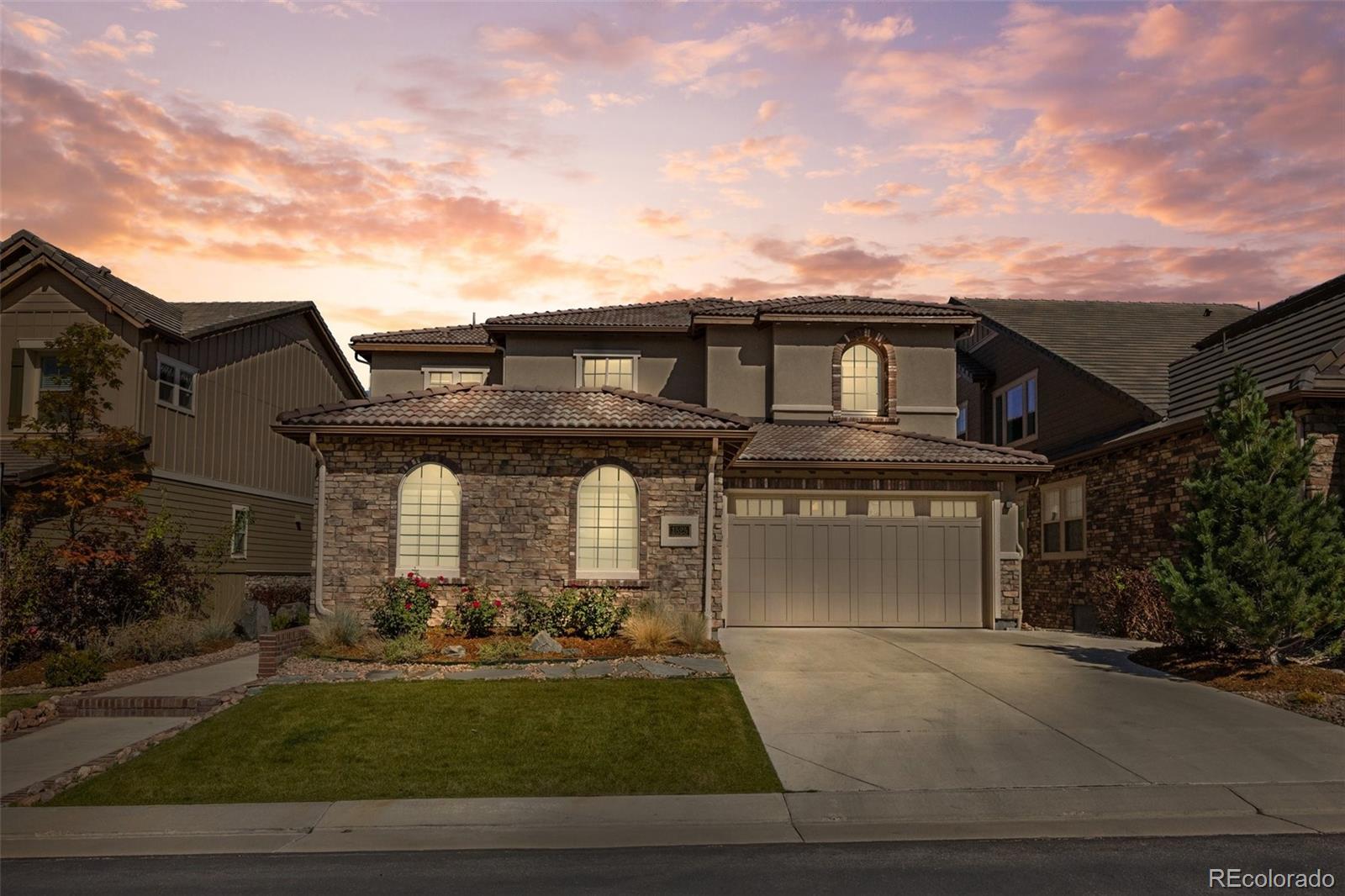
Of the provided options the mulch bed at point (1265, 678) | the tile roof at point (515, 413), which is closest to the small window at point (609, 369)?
the tile roof at point (515, 413)

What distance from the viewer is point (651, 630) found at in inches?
667

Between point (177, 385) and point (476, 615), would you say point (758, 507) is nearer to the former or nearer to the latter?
point (476, 615)

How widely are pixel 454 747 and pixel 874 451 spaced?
499 inches

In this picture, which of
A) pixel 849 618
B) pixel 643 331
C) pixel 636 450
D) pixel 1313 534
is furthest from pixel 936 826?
pixel 643 331

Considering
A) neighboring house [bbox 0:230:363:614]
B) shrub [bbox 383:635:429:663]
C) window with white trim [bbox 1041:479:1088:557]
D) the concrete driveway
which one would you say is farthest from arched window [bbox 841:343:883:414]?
neighboring house [bbox 0:230:363:614]

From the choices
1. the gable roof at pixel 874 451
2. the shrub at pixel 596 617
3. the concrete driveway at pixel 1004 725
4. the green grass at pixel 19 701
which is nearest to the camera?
the concrete driveway at pixel 1004 725

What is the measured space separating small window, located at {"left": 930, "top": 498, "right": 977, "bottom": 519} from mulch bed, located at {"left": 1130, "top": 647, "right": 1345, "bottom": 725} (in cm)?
566

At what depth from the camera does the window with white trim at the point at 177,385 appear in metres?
24.4

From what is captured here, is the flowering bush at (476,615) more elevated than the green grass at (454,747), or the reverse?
the flowering bush at (476,615)

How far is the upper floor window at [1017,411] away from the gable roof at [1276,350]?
516 cm

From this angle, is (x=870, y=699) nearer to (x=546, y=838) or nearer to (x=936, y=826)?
(x=936, y=826)

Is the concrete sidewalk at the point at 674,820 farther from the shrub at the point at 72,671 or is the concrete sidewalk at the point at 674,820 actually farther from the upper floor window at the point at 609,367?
the upper floor window at the point at 609,367

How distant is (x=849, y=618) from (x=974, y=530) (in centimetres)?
314

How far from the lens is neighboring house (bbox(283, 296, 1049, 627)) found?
19.0 m
